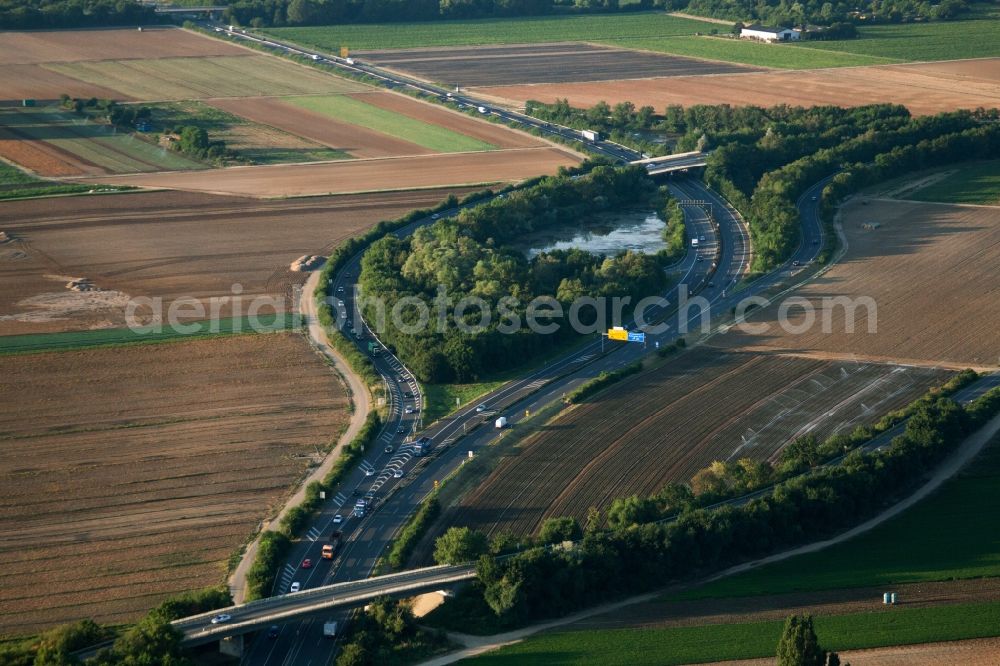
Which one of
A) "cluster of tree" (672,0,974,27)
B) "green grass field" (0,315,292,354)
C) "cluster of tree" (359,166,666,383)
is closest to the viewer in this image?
"cluster of tree" (359,166,666,383)

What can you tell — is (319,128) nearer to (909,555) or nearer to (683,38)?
(683,38)

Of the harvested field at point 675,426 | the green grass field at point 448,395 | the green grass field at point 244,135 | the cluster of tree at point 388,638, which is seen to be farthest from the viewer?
the green grass field at point 244,135

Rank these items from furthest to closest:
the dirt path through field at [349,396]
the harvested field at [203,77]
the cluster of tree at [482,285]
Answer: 1. the harvested field at [203,77]
2. the cluster of tree at [482,285]
3. the dirt path through field at [349,396]

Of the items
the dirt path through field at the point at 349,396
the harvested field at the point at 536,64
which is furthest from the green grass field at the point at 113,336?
the harvested field at the point at 536,64

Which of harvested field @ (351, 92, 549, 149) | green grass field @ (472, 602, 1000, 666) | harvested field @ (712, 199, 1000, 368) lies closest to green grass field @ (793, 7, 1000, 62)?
harvested field @ (351, 92, 549, 149)

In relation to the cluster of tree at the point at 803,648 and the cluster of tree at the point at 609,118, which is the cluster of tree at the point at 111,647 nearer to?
the cluster of tree at the point at 803,648

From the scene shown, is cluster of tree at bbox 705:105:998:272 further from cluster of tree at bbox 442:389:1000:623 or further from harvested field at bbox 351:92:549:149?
cluster of tree at bbox 442:389:1000:623
